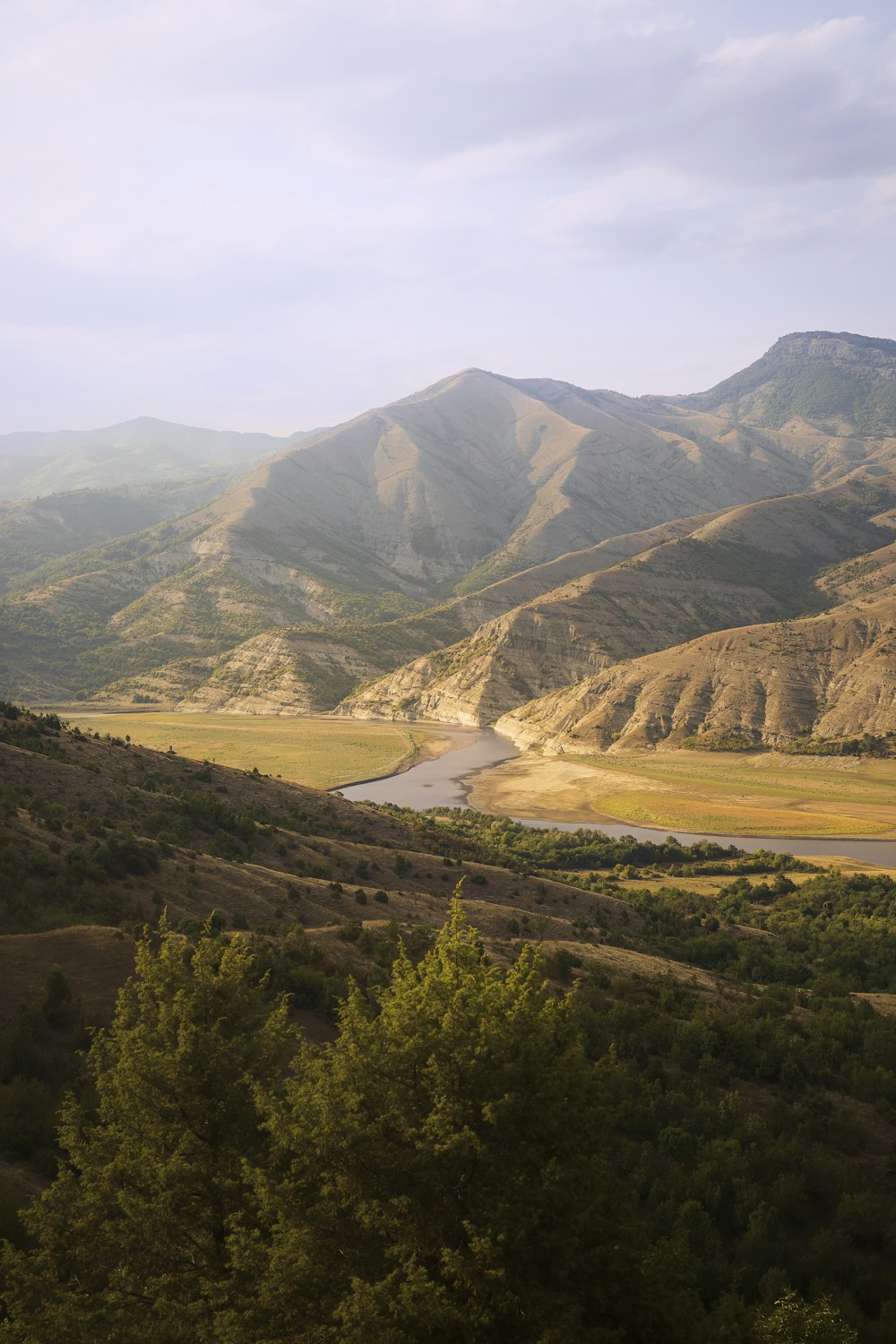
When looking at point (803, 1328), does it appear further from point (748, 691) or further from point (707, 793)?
point (748, 691)

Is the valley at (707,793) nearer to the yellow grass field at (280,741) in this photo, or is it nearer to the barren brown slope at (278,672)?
the yellow grass field at (280,741)

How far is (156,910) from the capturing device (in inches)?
1110

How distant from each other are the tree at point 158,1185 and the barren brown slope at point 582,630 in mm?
134698

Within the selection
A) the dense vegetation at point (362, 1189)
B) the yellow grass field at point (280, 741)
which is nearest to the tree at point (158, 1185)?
the dense vegetation at point (362, 1189)

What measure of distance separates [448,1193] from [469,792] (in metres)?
87.0

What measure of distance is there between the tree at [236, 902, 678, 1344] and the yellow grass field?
284 ft

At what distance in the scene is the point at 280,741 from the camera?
4983 inches

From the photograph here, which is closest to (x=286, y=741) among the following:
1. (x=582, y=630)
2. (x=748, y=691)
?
(x=582, y=630)

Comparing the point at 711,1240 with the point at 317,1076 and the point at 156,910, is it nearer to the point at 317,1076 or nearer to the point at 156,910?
the point at 317,1076

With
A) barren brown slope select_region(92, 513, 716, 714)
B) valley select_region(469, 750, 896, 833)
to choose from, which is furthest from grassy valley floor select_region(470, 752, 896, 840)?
barren brown slope select_region(92, 513, 716, 714)

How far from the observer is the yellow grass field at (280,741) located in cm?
10688

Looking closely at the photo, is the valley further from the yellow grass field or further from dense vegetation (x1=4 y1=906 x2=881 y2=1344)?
dense vegetation (x1=4 y1=906 x2=881 y2=1344)

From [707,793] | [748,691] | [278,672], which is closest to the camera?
[707,793]

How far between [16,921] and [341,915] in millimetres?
12214
